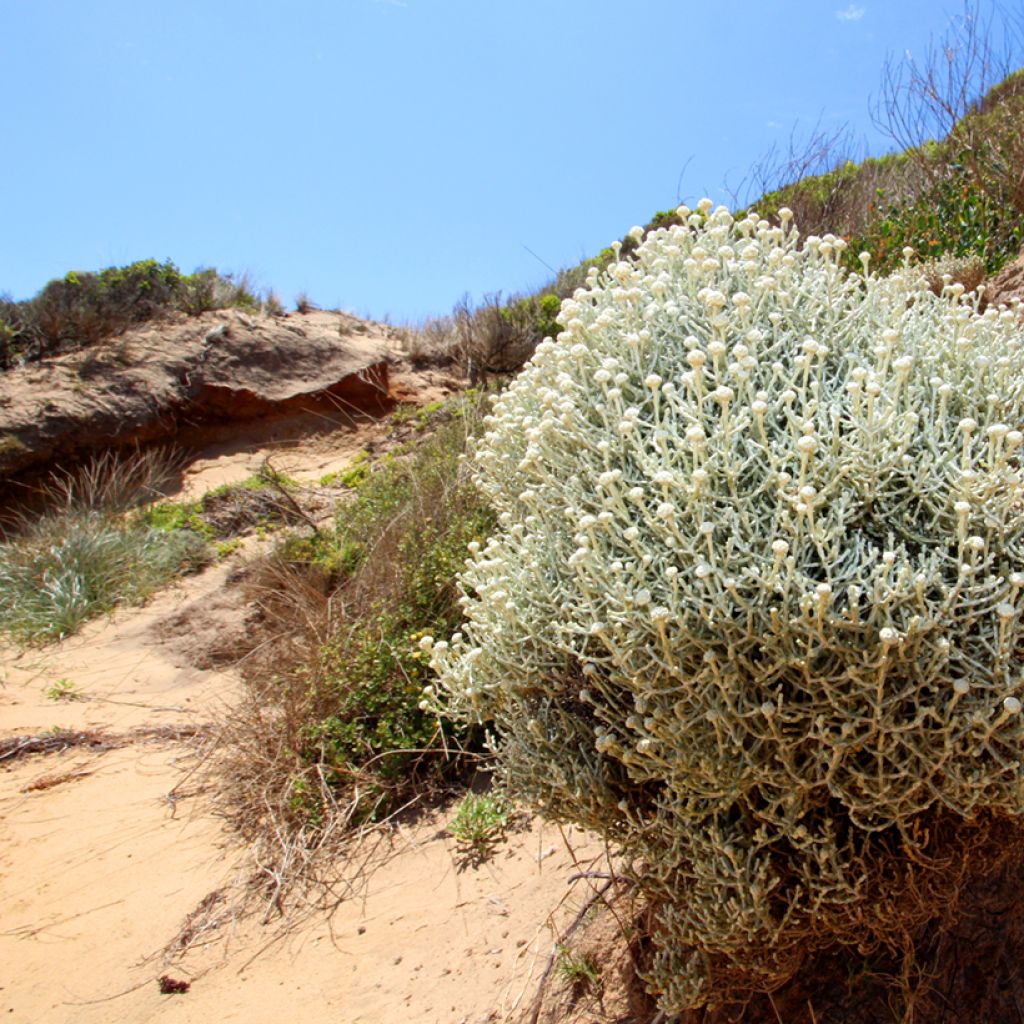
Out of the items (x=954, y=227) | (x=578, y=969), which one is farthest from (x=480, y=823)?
(x=954, y=227)

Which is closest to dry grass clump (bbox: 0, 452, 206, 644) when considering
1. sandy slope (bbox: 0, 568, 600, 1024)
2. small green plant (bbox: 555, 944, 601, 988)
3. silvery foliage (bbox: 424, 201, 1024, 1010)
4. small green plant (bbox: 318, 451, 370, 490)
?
small green plant (bbox: 318, 451, 370, 490)

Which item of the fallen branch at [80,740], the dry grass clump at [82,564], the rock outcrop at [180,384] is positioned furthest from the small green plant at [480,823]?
the rock outcrop at [180,384]

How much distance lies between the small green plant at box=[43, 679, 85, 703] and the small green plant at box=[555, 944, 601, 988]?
17.0 ft

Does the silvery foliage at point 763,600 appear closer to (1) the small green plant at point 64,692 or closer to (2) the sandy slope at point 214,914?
(2) the sandy slope at point 214,914

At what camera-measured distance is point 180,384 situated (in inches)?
490

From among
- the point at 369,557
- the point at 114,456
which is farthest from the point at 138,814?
the point at 114,456

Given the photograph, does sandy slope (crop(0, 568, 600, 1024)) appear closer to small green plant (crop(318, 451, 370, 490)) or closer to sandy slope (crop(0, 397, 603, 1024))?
sandy slope (crop(0, 397, 603, 1024))

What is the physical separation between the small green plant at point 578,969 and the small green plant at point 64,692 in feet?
17.0

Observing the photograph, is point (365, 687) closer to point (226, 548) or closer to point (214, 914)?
point (214, 914)

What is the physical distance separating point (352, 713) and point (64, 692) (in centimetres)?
348

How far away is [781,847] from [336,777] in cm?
286

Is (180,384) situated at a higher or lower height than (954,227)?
higher

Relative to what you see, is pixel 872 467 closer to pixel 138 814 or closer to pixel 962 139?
pixel 138 814

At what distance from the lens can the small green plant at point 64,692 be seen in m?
6.58
